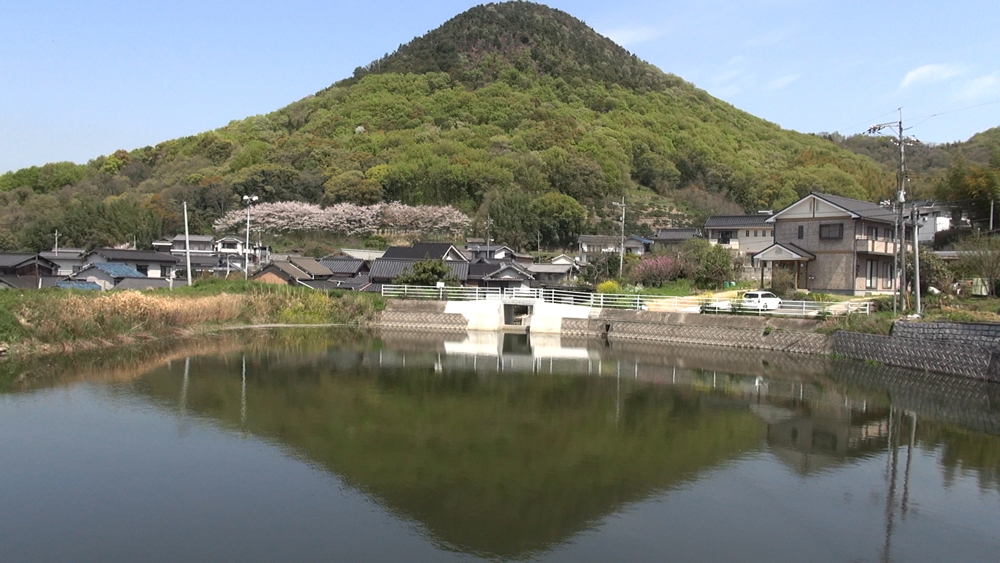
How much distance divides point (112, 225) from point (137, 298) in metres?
33.2

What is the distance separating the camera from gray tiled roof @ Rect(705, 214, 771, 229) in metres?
39.9

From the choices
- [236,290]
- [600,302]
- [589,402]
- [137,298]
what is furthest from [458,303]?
[589,402]

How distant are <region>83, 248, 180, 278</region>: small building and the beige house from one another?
30099 millimetres

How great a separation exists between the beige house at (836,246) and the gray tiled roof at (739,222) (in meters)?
10.2

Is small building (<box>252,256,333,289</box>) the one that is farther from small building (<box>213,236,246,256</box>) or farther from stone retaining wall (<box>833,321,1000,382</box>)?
stone retaining wall (<box>833,321,1000,382</box>)

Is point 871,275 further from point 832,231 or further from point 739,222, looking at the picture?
point 739,222

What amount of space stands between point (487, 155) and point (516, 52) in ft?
134

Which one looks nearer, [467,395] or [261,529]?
[261,529]

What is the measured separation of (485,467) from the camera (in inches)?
→ 395

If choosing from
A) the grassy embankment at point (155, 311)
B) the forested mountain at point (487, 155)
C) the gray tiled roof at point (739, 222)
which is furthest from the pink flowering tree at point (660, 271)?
A: the forested mountain at point (487, 155)

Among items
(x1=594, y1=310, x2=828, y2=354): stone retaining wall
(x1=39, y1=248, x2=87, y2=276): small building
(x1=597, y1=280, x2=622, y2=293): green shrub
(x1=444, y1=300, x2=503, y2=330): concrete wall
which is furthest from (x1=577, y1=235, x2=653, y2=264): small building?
(x1=39, y1=248, x2=87, y2=276): small building

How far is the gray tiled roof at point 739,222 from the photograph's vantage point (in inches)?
1571

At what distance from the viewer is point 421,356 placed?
2183cm

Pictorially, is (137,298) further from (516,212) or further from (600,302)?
(516,212)
